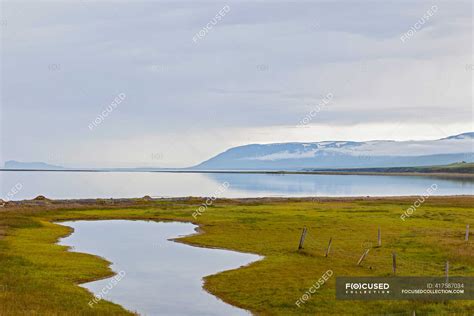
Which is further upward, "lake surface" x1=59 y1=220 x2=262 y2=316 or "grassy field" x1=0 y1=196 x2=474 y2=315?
"grassy field" x1=0 y1=196 x2=474 y2=315

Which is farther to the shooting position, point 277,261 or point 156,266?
point 156,266

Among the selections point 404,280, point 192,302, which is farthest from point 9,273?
point 404,280

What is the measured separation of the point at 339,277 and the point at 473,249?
18.7m

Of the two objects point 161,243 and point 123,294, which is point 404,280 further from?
point 161,243

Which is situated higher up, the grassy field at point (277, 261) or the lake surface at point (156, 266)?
the grassy field at point (277, 261)

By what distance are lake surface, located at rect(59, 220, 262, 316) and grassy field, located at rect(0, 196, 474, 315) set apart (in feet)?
5.20

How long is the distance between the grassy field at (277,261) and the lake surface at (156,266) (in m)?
1.58

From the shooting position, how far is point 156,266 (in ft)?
161

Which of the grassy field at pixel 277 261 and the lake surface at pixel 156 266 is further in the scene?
the lake surface at pixel 156 266

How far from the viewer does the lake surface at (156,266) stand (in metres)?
35.4

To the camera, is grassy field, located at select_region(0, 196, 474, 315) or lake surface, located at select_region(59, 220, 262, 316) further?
lake surface, located at select_region(59, 220, 262, 316)

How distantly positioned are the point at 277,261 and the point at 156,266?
36.4ft

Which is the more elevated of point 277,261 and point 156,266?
point 277,261

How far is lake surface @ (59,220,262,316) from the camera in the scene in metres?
35.4
